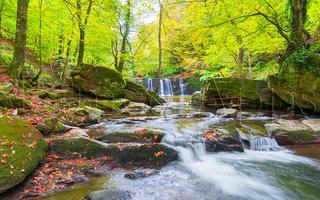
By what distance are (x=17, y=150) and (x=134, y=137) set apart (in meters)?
2.72

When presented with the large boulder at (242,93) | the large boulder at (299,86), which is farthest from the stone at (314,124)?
the large boulder at (242,93)

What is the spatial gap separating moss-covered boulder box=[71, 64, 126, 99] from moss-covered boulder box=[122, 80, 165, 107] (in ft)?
3.22

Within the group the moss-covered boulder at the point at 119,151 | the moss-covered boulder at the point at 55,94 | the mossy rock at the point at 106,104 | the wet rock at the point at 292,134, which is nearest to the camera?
the moss-covered boulder at the point at 119,151

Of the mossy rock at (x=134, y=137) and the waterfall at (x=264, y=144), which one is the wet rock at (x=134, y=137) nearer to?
the mossy rock at (x=134, y=137)

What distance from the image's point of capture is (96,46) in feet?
48.6

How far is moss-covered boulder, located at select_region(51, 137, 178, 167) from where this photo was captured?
5.26 m

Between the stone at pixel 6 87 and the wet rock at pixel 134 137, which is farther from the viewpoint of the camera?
the stone at pixel 6 87

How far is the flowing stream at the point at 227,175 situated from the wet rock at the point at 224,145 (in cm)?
15

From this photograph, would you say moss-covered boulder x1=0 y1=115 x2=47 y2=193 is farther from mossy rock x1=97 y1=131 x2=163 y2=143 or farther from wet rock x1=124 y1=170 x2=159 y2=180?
wet rock x1=124 y1=170 x2=159 y2=180

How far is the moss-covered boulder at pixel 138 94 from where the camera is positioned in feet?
41.7

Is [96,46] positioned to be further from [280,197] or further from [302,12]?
[280,197]

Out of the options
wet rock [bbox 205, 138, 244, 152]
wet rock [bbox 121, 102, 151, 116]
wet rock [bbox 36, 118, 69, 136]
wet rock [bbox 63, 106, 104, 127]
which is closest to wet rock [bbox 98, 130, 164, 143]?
wet rock [bbox 36, 118, 69, 136]

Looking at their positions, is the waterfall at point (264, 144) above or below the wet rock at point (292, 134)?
below

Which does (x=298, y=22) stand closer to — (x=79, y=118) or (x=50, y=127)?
(x=79, y=118)
